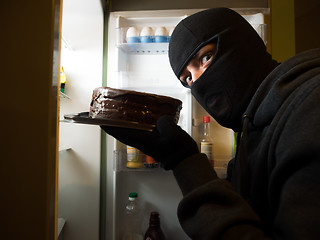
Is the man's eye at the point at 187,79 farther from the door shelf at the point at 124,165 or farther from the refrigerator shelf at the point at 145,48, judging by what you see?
→ the door shelf at the point at 124,165

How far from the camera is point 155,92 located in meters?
1.20

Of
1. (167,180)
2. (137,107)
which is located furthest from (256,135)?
(167,180)

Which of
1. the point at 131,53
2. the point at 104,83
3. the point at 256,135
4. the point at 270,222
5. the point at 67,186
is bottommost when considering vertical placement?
the point at 67,186

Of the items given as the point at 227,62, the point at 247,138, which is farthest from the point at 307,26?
the point at 247,138

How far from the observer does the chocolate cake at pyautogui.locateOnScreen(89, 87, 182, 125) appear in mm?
711

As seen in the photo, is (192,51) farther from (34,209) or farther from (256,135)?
(34,209)

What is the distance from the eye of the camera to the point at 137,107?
72cm

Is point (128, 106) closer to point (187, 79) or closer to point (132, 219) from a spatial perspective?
point (187, 79)

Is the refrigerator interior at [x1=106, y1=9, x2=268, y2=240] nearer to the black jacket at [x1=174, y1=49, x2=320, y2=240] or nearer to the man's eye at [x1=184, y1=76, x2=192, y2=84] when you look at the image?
the man's eye at [x1=184, y1=76, x2=192, y2=84]

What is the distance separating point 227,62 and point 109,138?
80 centimetres

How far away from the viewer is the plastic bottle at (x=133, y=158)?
1.09 meters

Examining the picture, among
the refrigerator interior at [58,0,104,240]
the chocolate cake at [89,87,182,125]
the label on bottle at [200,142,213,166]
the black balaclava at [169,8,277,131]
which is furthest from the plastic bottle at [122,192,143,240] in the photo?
the black balaclava at [169,8,277,131]

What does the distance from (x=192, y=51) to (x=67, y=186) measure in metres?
0.92

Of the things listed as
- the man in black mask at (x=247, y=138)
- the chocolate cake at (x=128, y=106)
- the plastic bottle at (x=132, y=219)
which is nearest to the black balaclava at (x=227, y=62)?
the man in black mask at (x=247, y=138)
